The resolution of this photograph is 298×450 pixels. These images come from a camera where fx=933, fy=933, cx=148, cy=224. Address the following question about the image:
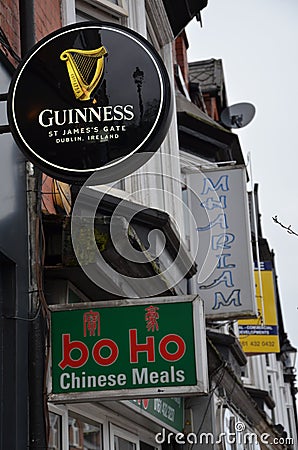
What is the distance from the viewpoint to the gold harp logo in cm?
575

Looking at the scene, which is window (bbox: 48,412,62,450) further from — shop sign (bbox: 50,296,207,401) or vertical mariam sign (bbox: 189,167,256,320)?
vertical mariam sign (bbox: 189,167,256,320)

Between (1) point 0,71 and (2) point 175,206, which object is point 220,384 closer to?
(2) point 175,206

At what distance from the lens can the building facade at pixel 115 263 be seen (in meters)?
6.26

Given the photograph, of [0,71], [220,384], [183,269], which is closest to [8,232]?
[0,71]

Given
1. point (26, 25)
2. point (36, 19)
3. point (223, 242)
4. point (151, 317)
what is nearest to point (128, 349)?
point (151, 317)

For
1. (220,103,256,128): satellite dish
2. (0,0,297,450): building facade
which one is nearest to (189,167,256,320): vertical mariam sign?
(0,0,297,450): building facade

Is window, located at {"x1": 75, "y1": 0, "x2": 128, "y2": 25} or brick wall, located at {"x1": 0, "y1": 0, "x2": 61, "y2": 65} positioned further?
window, located at {"x1": 75, "y1": 0, "x2": 128, "y2": 25}

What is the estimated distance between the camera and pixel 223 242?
11.8m

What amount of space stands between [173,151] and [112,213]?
13.0 ft

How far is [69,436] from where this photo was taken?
286 inches

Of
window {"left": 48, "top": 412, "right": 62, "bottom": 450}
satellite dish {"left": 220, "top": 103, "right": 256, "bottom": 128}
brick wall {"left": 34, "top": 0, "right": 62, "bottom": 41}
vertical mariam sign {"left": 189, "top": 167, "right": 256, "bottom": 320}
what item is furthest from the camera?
satellite dish {"left": 220, "top": 103, "right": 256, "bottom": 128}

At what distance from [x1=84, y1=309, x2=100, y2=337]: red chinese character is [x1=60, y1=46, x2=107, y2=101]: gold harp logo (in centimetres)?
147

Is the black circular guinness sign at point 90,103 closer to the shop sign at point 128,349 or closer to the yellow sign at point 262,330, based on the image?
the shop sign at point 128,349

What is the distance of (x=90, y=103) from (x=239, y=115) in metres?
12.5
